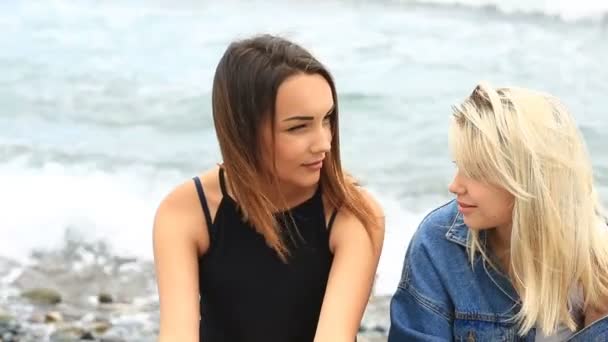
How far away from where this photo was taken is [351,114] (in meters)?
9.27

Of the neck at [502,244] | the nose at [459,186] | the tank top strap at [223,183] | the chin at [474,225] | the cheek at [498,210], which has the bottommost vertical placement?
the neck at [502,244]

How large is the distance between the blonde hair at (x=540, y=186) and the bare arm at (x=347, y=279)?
393mm

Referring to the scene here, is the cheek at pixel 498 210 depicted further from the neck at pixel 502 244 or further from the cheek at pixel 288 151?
the cheek at pixel 288 151

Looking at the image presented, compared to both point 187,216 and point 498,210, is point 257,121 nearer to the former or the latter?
point 187,216

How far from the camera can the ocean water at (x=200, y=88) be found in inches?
271

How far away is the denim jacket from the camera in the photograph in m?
2.46

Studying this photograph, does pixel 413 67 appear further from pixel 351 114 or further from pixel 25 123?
pixel 25 123

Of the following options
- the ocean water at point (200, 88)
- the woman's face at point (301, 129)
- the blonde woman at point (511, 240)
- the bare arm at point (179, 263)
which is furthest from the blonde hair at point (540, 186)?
the ocean water at point (200, 88)

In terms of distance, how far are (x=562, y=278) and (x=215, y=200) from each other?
0.96 m

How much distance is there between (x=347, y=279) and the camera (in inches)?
99.7

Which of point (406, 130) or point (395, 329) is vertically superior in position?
point (406, 130)

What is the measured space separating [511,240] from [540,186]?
179 millimetres

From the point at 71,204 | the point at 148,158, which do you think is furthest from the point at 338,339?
the point at 148,158

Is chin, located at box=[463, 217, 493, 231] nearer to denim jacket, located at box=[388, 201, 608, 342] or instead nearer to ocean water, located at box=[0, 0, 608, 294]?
denim jacket, located at box=[388, 201, 608, 342]
